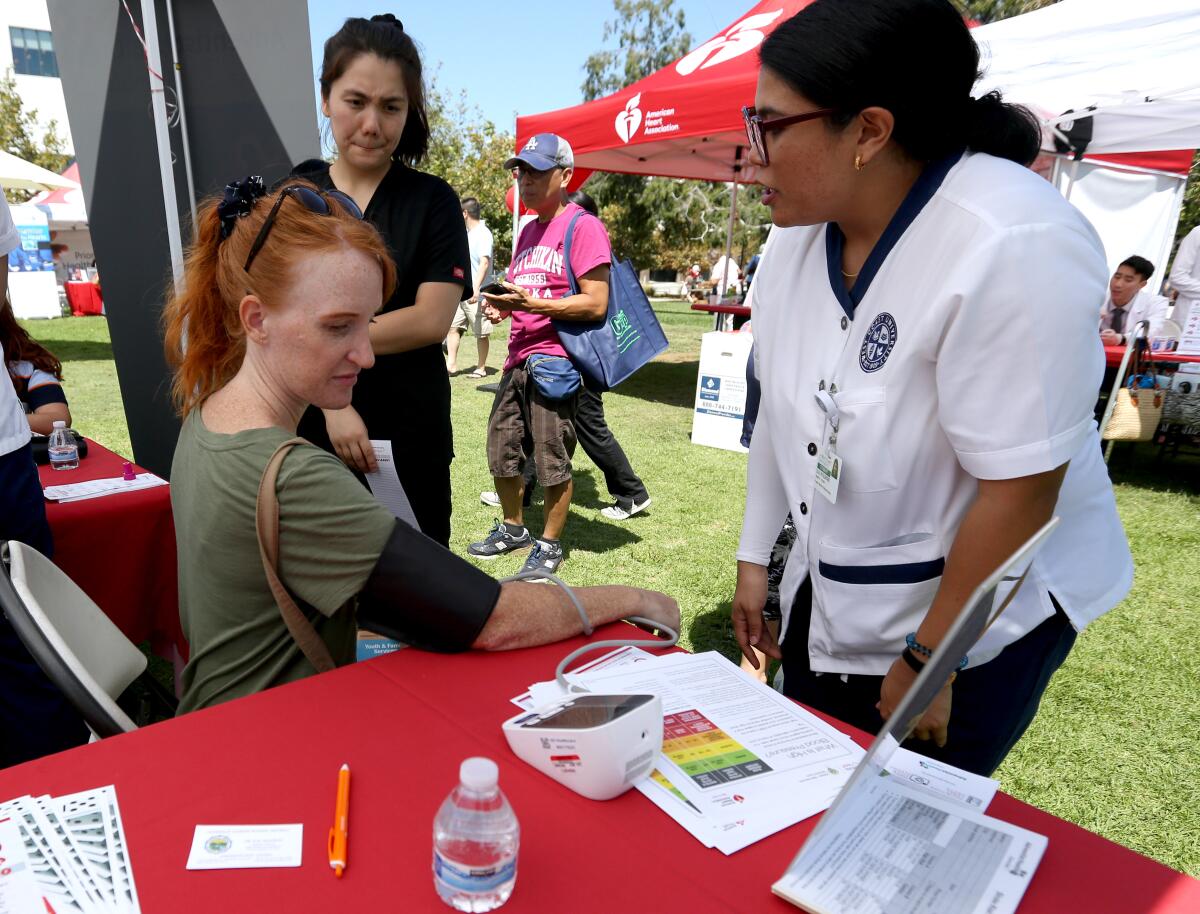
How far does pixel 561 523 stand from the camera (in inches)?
155

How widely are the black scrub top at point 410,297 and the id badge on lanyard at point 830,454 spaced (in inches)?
51.3

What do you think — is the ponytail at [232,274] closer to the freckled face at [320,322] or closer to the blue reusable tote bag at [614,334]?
the freckled face at [320,322]

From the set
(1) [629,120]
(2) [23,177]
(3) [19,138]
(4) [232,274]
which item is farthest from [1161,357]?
(3) [19,138]

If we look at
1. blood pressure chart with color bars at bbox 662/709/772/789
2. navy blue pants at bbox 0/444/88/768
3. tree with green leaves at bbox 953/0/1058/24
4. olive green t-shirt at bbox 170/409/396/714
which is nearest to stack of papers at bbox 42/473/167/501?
navy blue pants at bbox 0/444/88/768

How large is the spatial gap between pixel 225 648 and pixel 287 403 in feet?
1.37

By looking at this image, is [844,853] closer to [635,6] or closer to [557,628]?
[557,628]

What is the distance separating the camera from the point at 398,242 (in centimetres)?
216

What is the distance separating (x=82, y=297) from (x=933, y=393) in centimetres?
2026

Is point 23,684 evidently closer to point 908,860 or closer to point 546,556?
point 908,860

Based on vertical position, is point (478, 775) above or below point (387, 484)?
above

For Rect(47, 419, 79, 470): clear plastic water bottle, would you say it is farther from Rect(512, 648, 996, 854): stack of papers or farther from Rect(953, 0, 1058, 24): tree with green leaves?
Rect(953, 0, 1058, 24): tree with green leaves

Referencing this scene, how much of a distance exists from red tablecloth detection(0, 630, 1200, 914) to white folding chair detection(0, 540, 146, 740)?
0.24 meters

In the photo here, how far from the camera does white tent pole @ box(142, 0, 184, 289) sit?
288cm

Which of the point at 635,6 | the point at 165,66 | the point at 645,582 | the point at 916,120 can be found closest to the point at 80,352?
the point at 165,66
